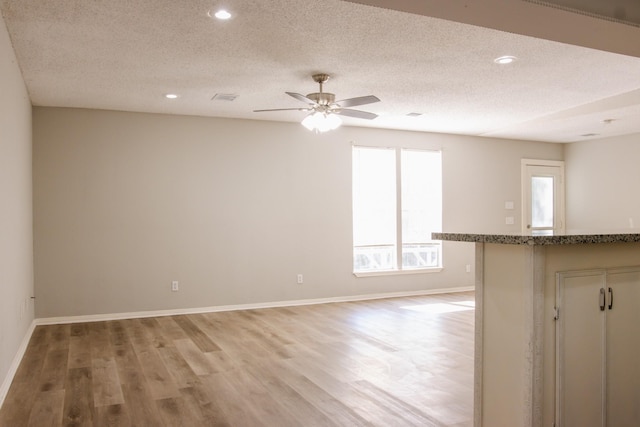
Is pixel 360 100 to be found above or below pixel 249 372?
above

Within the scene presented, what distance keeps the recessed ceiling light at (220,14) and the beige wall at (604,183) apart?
6482mm

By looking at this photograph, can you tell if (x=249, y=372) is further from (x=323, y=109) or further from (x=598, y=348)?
(x=598, y=348)

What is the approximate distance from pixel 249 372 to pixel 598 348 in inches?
95.2

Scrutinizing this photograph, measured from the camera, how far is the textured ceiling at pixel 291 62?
10.8ft

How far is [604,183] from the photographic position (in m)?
8.19

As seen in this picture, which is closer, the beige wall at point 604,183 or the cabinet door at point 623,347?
the cabinet door at point 623,347

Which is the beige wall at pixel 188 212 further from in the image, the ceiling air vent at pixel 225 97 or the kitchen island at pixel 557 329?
the kitchen island at pixel 557 329

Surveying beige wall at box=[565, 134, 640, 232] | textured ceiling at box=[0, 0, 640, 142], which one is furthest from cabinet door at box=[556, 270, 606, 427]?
beige wall at box=[565, 134, 640, 232]

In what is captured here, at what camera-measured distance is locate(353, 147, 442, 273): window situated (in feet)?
24.0

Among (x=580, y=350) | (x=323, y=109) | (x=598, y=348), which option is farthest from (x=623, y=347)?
(x=323, y=109)

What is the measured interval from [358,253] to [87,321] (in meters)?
3.61

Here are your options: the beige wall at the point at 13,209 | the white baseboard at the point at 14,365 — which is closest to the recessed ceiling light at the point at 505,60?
the beige wall at the point at 13,209

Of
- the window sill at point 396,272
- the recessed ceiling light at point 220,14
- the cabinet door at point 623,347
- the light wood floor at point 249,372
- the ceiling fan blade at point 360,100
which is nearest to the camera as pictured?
the cabinet door at point 623,347

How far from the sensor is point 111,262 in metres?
5.96
